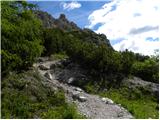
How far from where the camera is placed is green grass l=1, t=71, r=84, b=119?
18391 millimetres

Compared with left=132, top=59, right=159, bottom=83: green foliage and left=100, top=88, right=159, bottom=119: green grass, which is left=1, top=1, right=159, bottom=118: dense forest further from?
left=100, top=88, right=159, bottom=119: green grass

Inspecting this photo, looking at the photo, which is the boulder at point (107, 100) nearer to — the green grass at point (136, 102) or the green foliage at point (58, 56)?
the green grass at point (136, 102)

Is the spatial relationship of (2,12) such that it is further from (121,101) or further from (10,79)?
(121,101)

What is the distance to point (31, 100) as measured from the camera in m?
19.6

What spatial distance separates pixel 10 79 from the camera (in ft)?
67.8

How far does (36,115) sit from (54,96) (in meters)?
2.18

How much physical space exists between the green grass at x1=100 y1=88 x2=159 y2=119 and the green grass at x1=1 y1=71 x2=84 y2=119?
307 centimetres

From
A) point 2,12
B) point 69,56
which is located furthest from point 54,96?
point 69,56

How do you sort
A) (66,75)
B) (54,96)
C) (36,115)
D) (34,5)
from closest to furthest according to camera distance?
(36,115), (54,96), (34,5), (66,75)

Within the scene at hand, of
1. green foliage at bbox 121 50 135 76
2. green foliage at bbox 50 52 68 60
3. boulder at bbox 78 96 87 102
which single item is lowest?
boulder at bbox 78 96 87 102

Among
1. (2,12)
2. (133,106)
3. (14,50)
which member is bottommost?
(133,106)

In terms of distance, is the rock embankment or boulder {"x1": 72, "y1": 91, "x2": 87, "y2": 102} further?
boulder {"x1": 72, "y1": 91, "x2": 87, "y2": 102}

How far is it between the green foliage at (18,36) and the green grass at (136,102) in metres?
4.53

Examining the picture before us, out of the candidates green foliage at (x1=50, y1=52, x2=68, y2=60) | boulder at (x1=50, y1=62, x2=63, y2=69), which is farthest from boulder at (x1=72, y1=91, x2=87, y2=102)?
green foliage at (x1=50, y1=52, x2=68, y2=60)
